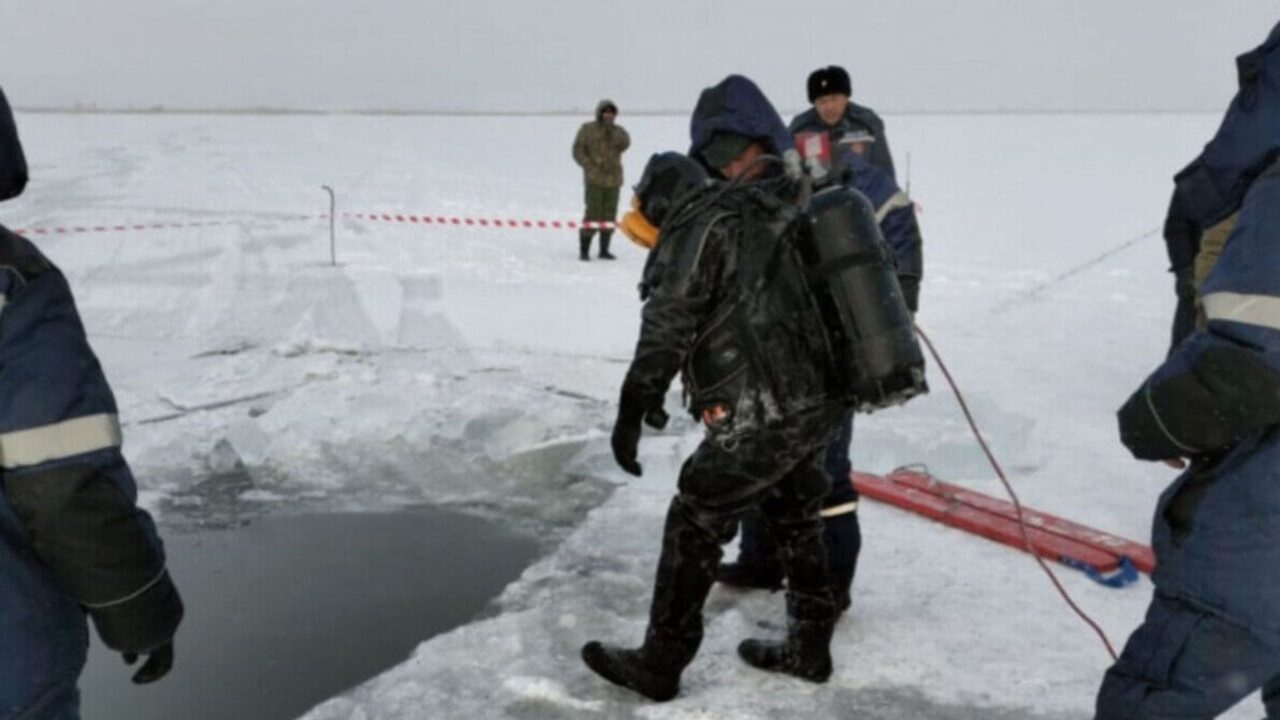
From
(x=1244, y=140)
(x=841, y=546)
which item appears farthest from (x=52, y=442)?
(x=841, y=546)

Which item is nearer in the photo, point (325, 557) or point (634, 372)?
point (634, 372)

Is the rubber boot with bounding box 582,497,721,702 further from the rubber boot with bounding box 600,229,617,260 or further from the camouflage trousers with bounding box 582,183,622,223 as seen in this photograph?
the camouflage trousers with bounding box 582,183,622,223

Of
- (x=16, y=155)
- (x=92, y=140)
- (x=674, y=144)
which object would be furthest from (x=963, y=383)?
(x=92, y=140)

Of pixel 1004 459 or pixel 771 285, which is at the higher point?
pixel 771 285

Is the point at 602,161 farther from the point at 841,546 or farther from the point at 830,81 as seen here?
the point at 841,546

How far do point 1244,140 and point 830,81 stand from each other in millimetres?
2598

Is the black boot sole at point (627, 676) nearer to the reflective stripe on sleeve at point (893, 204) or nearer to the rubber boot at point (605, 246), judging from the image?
the reflective stripe on sleeve at point (893, 204)

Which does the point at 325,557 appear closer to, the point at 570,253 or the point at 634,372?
the point at 634,372

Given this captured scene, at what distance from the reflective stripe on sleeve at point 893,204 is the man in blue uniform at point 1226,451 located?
179 centimetres

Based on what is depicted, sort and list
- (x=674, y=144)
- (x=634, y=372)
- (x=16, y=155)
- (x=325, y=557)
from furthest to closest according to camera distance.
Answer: (x=674, y=144) < (x=325, y=557) < (x=634, y=372) < (x=16, y=155)

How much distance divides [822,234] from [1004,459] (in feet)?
10.3

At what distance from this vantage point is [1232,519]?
2355 millimetres

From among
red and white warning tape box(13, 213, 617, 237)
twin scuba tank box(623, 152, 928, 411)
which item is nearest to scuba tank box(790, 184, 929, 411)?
twin scuba tank box(623, 152, 928, 411)

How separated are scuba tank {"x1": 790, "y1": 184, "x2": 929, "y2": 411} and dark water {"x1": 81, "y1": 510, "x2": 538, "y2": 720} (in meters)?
1.96
